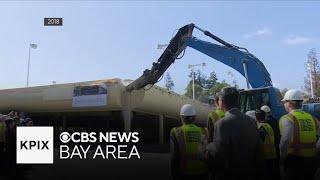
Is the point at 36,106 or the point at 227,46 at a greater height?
the point at 227,46

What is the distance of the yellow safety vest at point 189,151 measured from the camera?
605 cm

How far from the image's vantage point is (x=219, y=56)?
18406mm

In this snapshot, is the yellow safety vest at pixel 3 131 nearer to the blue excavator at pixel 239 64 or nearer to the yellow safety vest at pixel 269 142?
the yellow safety vest at pixel 269 142

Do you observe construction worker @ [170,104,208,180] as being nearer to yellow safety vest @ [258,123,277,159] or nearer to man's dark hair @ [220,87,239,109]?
man's dark hair @ [220,87,239,109]

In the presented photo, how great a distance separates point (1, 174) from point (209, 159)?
7.15 metres

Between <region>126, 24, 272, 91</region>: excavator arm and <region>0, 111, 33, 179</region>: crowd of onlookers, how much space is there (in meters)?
9.50

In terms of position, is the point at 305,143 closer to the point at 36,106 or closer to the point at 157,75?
the point at 157,75

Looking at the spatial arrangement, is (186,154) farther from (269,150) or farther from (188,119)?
(269,150)

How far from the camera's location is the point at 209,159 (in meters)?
4.60

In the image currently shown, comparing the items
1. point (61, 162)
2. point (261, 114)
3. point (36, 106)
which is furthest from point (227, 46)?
point (36, 106)

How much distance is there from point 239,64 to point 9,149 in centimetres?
1016

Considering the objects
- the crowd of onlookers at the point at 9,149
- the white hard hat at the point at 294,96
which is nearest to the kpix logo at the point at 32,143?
the crowd of onlookers at the point at 9,149

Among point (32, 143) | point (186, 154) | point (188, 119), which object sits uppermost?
point (188, 119)

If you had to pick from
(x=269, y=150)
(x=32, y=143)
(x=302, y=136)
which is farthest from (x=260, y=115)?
(x=32, y=143)
